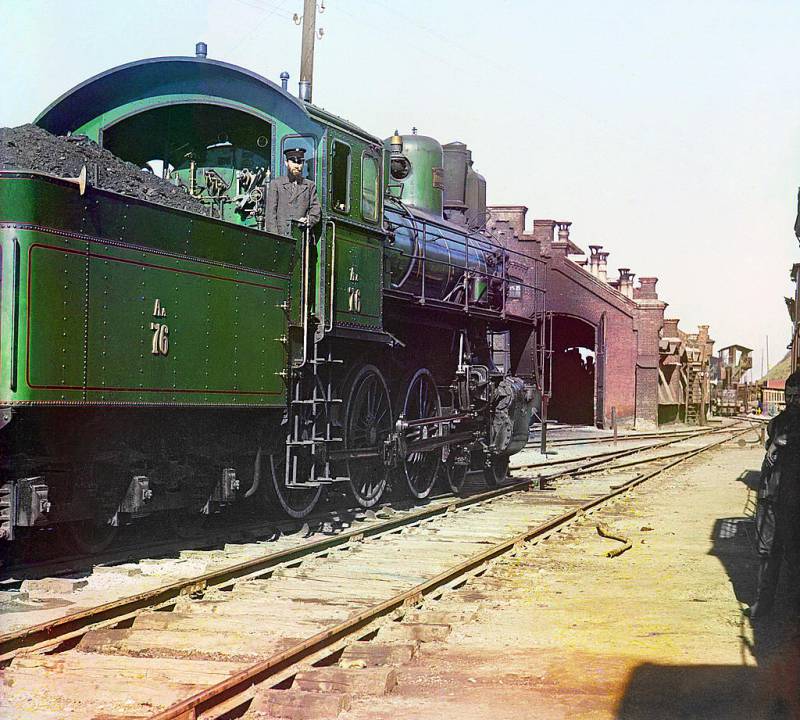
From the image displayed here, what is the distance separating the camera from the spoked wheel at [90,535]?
815 centimetres

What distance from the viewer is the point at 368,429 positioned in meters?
11.3

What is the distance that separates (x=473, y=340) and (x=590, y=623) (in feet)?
26.1

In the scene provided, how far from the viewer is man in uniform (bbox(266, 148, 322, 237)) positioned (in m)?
9.46

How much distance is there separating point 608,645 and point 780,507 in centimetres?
139

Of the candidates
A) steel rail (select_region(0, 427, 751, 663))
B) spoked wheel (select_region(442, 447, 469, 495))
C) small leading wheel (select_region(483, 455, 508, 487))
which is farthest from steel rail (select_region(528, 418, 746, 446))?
steel rail (select_region(0, 427, 751, 663))

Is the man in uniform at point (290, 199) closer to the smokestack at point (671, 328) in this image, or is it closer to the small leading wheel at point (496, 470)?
the small leading wheel at point (496, 470)

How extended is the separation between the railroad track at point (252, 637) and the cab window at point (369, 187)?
10.6 feet

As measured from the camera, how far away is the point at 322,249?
32.7 ft

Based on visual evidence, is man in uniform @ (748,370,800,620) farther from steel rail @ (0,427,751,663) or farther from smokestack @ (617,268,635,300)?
smokestack @ (617,268,635,300)

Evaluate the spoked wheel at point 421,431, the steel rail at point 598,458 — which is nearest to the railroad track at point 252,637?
the spoked wheel at point 421,431

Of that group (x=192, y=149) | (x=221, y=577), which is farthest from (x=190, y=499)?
(x=192, y=149)

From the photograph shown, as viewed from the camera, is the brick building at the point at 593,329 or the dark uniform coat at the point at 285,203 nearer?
the dark uniform coat at the point at 285,203

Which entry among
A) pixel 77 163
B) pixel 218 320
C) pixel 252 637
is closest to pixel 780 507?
pixel 252 637

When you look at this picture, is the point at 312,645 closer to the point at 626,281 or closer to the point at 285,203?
the point at 285,203
